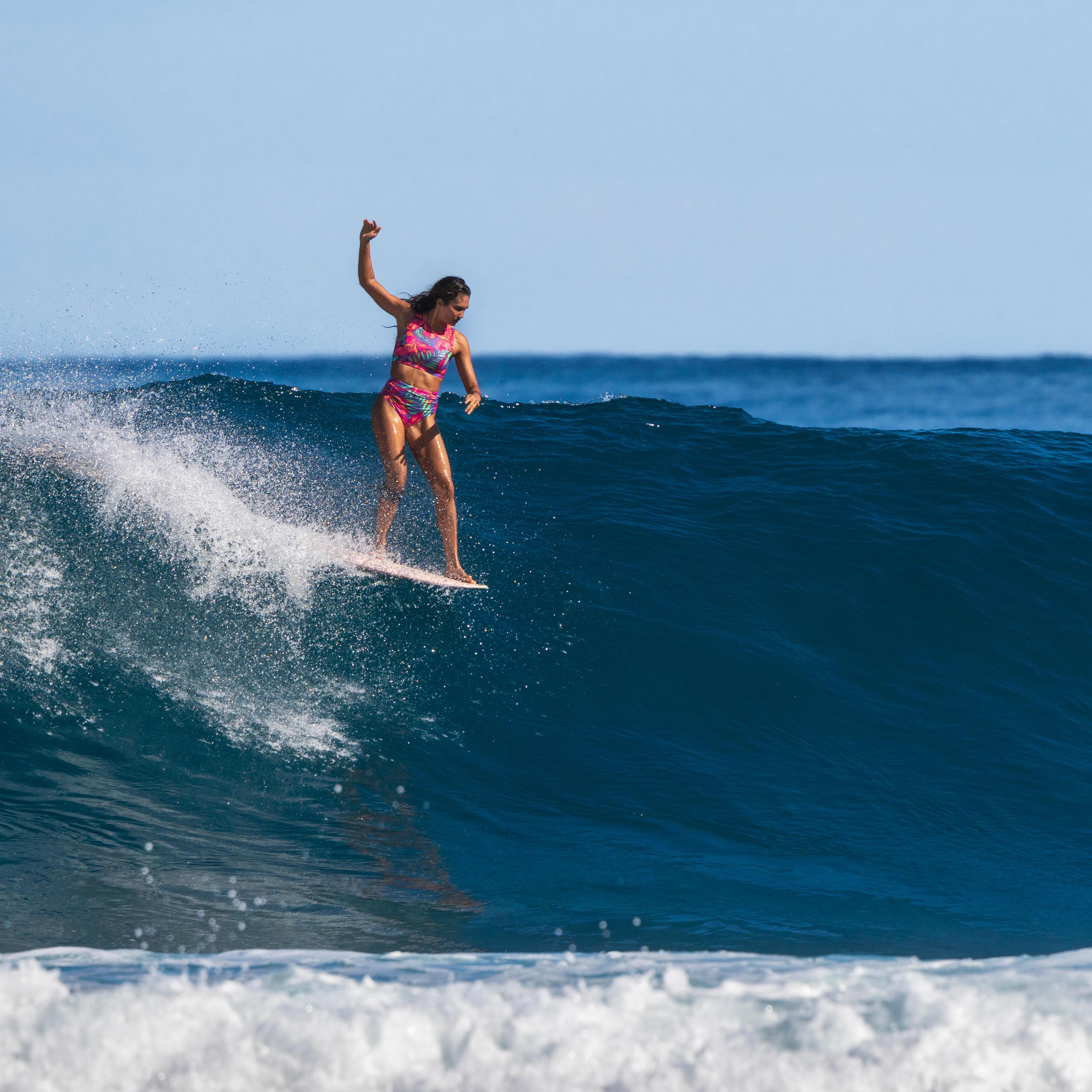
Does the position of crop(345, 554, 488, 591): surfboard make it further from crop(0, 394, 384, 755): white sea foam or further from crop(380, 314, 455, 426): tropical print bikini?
crop(380, 314, 455, 426): tropical print bikini

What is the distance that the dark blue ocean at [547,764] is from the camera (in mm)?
2643

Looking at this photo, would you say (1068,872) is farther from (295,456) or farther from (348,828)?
(295,456)

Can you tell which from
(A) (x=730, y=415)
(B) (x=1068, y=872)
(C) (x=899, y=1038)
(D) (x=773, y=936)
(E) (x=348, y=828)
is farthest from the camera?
(A) (x=730, y=415)

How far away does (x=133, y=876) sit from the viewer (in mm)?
3869

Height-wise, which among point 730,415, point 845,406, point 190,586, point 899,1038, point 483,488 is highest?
point 845,406

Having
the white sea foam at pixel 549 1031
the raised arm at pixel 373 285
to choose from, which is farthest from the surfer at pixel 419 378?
the white sea foam at pixel 549 1031

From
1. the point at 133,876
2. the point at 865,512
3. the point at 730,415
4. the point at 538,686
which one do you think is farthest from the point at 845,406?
the point at 133,876

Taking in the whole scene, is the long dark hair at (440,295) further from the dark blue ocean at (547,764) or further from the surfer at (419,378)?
the dark blue ocean at (547,764)

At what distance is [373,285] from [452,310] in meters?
0.48

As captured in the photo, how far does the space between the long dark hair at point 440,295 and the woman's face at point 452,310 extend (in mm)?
12

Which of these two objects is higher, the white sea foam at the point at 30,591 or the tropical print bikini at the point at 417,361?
the tropical print bikini at the point at 417,361

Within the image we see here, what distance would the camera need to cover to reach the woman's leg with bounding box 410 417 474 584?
6359 mm

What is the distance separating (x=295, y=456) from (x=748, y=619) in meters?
4.72

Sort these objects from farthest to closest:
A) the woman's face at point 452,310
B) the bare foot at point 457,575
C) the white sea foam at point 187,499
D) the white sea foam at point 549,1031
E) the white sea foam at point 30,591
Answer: the bare foot at point 457,575, the white sea foam at point 187,499, the woman's face at point 452,310, the white sea foam at point 30,591, the white sea foam at point 549,1031
